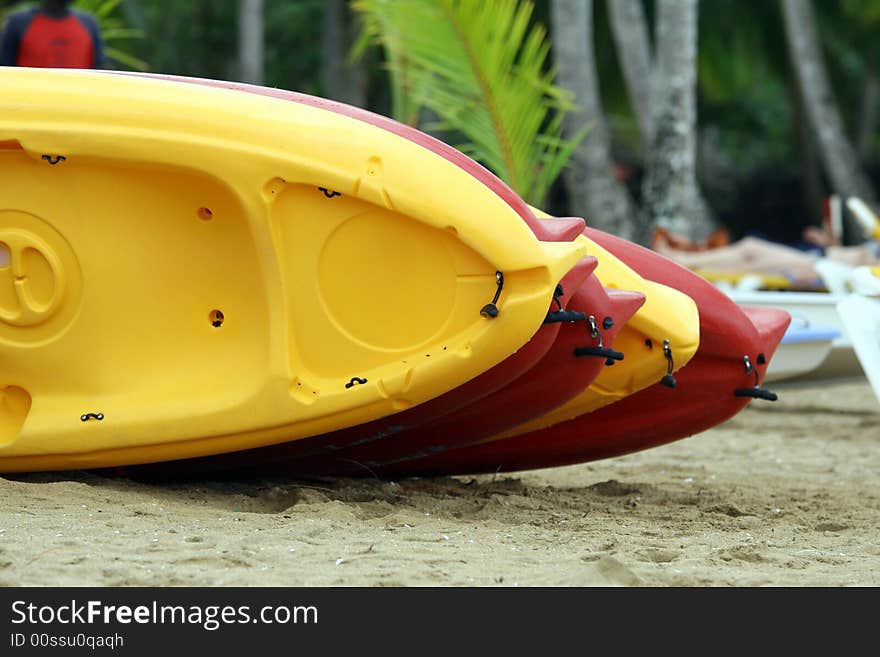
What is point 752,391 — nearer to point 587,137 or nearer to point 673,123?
point 673,123

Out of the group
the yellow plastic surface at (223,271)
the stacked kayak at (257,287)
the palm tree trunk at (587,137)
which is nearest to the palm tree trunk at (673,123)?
the palm tree trunk at (587,137)

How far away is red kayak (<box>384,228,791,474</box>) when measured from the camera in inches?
156

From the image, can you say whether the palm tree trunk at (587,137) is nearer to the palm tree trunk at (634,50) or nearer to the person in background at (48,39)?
the palm tree trunk at (634,50)

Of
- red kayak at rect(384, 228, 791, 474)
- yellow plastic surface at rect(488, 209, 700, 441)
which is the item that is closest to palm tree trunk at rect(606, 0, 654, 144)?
red kayak at rect(384, 228, 791, 474)

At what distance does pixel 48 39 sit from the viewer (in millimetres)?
5848

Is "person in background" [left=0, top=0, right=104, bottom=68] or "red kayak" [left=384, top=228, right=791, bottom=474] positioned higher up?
"person in background" [left=0, top=0, right=104, bottom=68]

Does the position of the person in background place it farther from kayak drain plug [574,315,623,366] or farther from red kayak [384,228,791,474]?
kayak drain plug [574,315,623,366]

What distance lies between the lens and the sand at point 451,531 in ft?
8.77

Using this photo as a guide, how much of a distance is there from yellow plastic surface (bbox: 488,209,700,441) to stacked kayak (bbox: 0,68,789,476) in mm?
113

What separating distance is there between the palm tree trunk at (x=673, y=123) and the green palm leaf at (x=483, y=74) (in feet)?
10.7

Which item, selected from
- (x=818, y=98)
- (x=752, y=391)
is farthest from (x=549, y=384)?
(x=818, y=98)

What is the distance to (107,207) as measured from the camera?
3.35 meters
